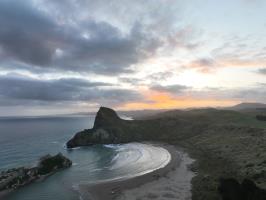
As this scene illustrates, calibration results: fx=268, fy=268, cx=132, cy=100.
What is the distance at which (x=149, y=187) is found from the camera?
62938 mm

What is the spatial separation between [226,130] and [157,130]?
45.9 meters

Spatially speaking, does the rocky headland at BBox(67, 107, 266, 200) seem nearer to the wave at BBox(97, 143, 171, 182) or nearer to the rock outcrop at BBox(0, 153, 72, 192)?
the wave at BBox(97, 143, 171, 182)

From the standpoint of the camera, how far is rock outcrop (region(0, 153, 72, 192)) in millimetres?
67312

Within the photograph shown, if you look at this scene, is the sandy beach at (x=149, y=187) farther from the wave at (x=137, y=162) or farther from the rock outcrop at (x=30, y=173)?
the rock outcrop at (x=30, y=173)

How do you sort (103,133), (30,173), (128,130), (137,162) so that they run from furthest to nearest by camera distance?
(128,130), (103,133), (137,162), (30,173)

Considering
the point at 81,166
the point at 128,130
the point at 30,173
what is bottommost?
the point at 81,166

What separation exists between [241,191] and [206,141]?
80.9 m

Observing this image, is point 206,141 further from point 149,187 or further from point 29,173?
point 29,173

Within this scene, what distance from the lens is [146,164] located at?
9062 centimetres

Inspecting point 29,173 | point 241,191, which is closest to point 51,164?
point 29,173

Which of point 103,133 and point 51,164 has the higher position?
point 103,133

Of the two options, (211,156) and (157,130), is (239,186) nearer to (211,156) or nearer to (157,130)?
(211,156)

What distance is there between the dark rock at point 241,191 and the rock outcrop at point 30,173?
164 feet

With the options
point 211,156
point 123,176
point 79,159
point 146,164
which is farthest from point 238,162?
point 79,159
